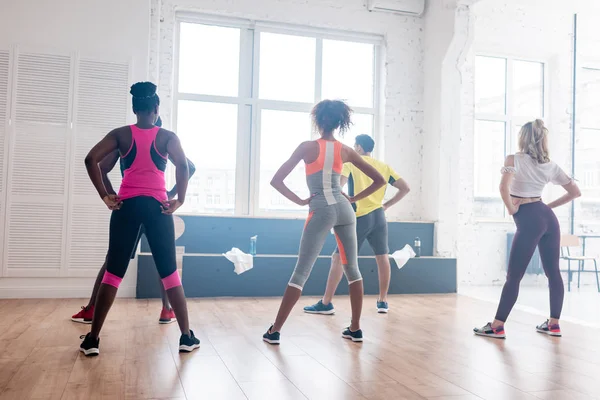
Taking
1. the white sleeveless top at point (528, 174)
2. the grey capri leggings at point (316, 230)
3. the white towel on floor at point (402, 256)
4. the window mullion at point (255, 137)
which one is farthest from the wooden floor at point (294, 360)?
the window mullion at point (255, 137)

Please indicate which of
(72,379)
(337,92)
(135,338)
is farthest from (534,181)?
(337,92)

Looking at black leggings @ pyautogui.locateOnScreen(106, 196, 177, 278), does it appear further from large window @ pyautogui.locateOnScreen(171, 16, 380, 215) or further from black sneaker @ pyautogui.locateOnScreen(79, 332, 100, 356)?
large window @ pyautogui.locateOnScreen(171, 16, 380, 215)

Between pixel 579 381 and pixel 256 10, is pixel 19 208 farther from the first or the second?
pixel 579 381

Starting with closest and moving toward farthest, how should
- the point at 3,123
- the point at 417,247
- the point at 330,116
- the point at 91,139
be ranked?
the point at 330,116 → the point at 3,123 → the point at 91,139 → the point at 417,247

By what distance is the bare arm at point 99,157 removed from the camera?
8.89 feet

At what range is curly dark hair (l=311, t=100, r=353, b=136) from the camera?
3.11 metres

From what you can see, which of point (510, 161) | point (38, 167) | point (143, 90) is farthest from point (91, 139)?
point (510, 161)

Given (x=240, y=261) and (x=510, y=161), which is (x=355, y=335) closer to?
(x=510, y=161)

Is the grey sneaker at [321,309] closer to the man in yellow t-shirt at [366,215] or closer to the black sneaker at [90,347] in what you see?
the man in yellow t-shirt at [366,215]

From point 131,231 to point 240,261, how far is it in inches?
97.8

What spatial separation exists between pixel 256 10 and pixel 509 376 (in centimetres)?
477

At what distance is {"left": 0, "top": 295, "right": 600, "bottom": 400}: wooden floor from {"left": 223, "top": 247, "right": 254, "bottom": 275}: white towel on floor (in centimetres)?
92

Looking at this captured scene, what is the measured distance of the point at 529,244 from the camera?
342cm

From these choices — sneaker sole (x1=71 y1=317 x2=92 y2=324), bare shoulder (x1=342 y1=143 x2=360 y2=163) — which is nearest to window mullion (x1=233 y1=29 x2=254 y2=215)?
sneaker sole (x1=71 y1=317 x2=92 y2=324)
